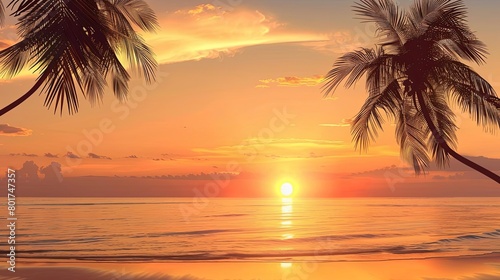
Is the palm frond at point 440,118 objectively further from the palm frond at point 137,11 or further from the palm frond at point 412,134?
the palm frond at point 137,11

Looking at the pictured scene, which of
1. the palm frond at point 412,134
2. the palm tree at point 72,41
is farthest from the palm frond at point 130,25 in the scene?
the palm frond at point 412,134

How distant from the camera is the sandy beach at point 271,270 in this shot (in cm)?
1573

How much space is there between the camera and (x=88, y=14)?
10.5 m

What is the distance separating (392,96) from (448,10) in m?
2.72

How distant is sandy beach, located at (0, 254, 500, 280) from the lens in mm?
15727

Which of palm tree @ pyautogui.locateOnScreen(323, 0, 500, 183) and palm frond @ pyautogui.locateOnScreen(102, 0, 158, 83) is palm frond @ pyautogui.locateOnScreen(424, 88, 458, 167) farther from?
palm frond @ pyautogui.locateOnScreen(102, 0, 158, 83)

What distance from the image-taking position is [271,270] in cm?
1684

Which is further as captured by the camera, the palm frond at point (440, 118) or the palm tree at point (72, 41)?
the palm frond at point (440, 118)

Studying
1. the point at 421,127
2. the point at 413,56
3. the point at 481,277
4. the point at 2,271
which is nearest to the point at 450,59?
the point at 413,56

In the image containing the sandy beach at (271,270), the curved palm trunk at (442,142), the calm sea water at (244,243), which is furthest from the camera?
the calm sea water at (244,243)

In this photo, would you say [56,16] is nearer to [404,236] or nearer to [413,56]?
[413,56]

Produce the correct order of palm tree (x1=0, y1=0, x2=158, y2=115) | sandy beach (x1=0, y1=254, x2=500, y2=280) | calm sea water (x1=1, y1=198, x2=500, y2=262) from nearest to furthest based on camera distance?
palm tree (x1=0, y1=0, x2=158, y2=115) < sandy beach (x1=0, y1=254, x2=500, y2=280) < calm sea water (x1=1, y1=198, x2=500, y2=262)

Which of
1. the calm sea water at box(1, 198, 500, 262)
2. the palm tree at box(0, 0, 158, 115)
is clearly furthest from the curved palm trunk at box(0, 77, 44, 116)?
the calm sea water at box(1, 198, 500, 262)

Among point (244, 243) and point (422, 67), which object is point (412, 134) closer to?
point (422, 67)
